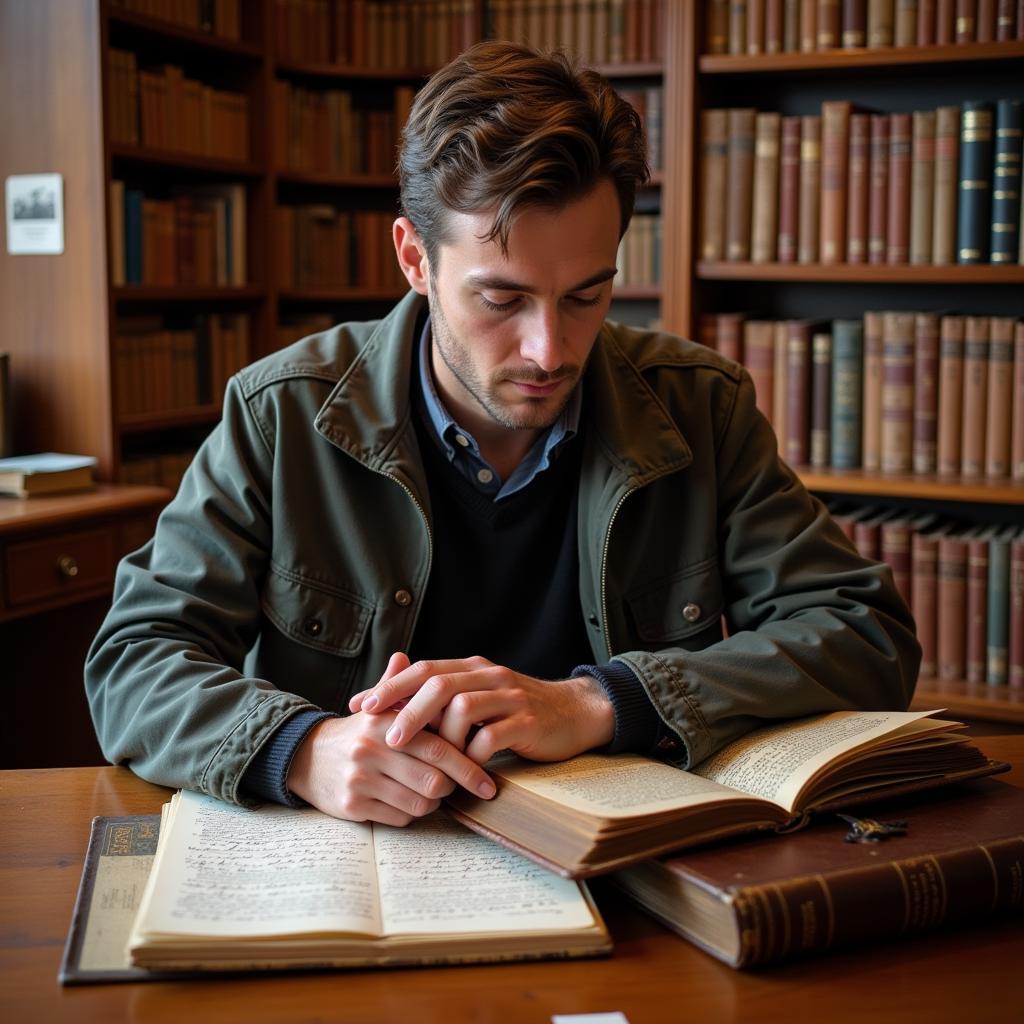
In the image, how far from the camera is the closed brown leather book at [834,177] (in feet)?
8.75

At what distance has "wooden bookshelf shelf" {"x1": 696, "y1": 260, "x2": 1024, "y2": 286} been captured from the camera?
2564 millimetres

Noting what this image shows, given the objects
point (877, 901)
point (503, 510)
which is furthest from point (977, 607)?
point (877, 901)

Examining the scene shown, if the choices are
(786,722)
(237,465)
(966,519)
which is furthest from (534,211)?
(966,519)

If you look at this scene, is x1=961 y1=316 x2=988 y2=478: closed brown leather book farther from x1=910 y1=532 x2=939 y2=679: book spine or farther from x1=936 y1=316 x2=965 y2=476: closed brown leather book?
x1=910 y1=532 x2=939 y2=679: book spine

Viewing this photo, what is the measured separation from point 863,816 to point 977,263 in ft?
6.23

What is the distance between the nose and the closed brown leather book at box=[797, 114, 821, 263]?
1569 mm

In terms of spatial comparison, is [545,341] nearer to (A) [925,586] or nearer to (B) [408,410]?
(B) [408,410]

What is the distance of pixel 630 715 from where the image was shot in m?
1.11

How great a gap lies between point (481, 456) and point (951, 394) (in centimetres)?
148

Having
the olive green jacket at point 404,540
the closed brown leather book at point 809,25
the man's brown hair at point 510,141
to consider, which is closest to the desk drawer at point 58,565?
the olive green jacket at point 404,540

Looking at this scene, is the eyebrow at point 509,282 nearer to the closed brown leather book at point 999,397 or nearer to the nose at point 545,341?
the nose at point 545,341

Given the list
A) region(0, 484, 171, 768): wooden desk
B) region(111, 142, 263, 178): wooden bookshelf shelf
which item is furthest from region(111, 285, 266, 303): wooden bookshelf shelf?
region(0, 484, 171, 768): wooden desk

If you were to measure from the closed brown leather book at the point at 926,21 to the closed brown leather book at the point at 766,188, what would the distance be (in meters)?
0.32

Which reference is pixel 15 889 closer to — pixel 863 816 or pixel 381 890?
pixel 381 890
